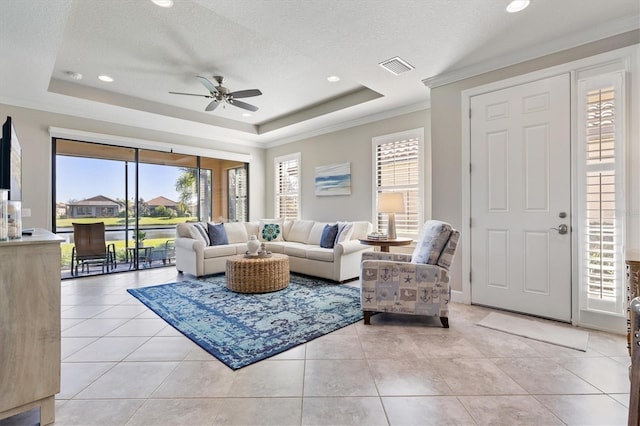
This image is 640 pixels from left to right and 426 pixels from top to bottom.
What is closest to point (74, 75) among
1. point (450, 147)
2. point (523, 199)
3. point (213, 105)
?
point (213, 105)

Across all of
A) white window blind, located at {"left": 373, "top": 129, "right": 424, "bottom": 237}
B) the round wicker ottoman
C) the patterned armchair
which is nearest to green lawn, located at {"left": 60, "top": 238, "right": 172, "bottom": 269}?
the round wicker ottoman

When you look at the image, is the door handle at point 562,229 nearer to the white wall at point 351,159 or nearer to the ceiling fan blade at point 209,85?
the white wall at point 351,159

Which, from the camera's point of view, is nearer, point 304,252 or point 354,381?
point 354,381

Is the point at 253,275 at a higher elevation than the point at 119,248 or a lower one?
lower

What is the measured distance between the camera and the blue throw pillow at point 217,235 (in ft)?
17.1

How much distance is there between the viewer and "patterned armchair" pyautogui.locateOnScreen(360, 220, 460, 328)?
2732mm

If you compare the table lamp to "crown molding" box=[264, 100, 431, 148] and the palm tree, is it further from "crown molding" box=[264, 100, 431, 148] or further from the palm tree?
the palm tree

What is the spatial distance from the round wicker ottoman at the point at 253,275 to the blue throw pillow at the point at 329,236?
108 cm

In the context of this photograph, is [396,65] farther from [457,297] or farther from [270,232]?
[270,232]

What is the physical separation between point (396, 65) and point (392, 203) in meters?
1.64

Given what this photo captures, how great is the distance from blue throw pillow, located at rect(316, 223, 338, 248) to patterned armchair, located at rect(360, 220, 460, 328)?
6.35 ft

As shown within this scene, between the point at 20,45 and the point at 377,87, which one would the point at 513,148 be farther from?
the point at 20,45

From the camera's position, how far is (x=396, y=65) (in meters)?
3.33

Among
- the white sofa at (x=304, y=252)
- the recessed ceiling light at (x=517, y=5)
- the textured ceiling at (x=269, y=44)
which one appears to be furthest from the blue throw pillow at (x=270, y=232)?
the recessed ceiling light at (x=517, y=5)
